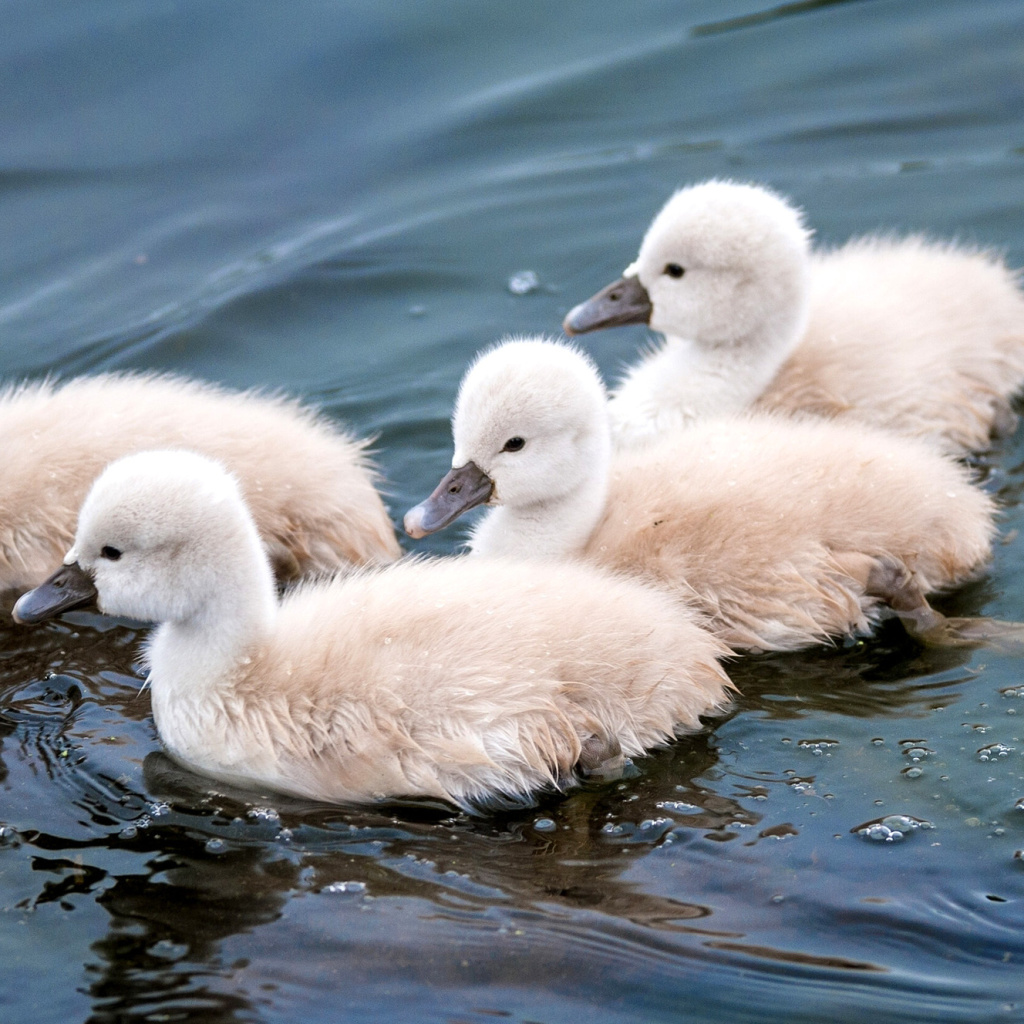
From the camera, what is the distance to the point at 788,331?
19.2 feet

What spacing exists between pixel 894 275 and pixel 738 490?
5.93 ft

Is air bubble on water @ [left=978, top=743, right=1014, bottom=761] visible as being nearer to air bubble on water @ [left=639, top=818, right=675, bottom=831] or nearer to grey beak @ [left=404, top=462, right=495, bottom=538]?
air bubble on water @ [left=639, top=818, right=675, bottom=831]

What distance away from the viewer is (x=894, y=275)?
6316 millimetres

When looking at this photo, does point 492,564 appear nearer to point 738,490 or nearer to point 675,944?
point 738,490

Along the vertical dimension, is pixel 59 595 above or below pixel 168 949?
above

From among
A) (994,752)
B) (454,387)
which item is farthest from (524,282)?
(994,752)

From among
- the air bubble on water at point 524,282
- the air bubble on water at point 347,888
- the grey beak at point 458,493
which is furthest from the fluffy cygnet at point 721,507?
the air bubble on water at point 524,282

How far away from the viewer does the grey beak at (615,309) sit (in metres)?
6.06

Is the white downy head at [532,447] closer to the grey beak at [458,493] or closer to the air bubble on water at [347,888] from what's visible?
the grey beak at [458,493]

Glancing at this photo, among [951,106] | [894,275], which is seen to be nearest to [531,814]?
[894,275]

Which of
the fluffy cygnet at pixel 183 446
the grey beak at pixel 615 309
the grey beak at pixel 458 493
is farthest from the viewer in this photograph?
the grey beak at pixel 615 309

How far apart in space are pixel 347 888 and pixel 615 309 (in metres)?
2.70

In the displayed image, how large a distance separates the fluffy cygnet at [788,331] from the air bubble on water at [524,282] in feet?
4.26

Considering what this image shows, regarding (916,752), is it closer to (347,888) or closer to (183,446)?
(347,888)
